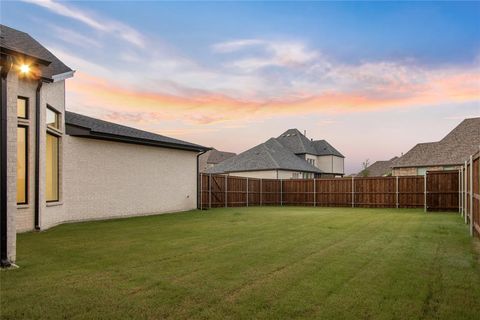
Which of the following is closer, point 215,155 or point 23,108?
point 23,108

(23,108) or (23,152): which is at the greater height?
(23,108)

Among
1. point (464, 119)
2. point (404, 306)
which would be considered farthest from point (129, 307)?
point (464, 119)

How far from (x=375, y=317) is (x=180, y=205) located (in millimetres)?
14912

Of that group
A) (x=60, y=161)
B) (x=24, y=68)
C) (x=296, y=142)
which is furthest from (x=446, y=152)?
(x=24, y=68)

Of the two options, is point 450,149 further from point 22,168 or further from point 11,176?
point 11,176

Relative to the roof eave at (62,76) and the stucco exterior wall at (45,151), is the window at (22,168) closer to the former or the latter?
the stucco exterior wall at (45,151)

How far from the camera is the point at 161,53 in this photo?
15.0m

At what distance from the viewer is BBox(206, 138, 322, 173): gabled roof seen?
34.9 m

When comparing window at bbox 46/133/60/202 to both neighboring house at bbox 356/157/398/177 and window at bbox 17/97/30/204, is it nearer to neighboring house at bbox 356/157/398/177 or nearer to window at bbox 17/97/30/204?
window at bbox 17/97/30/204

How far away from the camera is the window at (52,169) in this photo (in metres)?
11.1

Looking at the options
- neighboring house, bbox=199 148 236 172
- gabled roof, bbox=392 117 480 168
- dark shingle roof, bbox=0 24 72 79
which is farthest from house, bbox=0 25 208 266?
neighboring house, bbox=199 148 236 172

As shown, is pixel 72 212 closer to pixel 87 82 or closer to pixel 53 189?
pixel 53 189

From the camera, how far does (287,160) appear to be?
37.4 m

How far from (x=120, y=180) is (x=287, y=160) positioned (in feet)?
82.2
